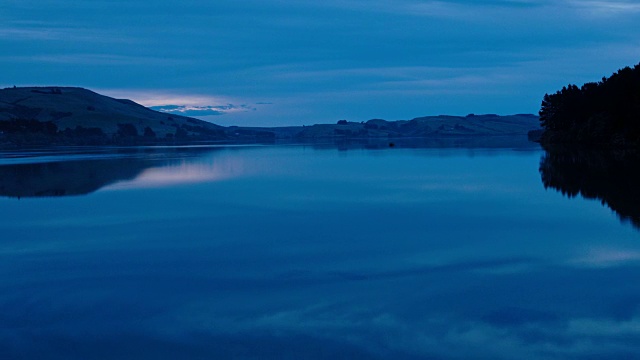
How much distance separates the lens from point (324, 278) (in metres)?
15.6

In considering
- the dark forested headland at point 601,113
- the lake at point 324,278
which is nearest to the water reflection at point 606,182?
the lake at point 324,278

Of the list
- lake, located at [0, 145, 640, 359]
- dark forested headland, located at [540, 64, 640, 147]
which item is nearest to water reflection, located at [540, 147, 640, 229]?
lake, located at [0, 145, 640, 359]

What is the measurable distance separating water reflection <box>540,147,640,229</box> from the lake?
339 mm

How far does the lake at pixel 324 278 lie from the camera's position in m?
11.1

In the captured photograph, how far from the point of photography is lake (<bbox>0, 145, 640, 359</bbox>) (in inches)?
436

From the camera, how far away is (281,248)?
19672mm

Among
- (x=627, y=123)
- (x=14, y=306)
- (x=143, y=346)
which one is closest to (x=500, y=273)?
(x=143, y=346)

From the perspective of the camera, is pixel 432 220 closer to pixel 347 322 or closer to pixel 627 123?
pixel 347 322

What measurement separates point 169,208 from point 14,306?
54.0ft

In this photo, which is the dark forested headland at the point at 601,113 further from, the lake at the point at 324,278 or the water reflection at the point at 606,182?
the lake at the point at 324,278

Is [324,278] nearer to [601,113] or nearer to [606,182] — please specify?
[606,182]

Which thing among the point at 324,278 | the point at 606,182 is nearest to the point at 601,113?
the point at 606,182

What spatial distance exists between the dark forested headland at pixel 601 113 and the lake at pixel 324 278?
4224 cm

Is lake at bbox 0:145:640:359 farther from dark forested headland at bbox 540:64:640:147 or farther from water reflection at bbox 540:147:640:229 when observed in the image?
dark forested headland at bbox 540:64:640:147
